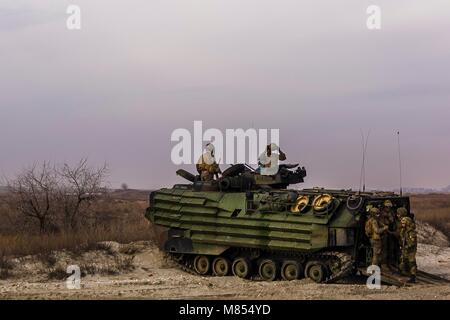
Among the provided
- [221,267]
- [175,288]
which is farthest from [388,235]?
[175,288]

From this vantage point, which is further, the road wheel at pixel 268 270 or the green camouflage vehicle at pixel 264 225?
the road wheel at pixel 268 270

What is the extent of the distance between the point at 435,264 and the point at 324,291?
7.94 metres

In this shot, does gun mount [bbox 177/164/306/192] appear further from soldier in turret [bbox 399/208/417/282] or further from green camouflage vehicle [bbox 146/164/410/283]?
soldier in turret [bbox 399/208/417/282]

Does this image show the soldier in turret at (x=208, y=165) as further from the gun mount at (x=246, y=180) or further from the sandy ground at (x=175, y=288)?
the sandy ground at (x=175, y=288)

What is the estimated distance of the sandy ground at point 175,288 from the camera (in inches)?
573

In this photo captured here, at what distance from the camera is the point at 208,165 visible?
20016 millimetres

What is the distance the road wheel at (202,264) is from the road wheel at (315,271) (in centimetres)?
302

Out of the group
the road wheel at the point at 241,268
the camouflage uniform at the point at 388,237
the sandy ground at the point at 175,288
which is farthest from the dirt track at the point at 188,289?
the camouflage uniform at the point at 388,237

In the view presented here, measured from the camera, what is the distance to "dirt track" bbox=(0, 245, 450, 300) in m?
14.5

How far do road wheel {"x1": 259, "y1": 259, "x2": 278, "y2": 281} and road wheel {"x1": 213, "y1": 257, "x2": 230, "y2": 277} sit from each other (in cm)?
103

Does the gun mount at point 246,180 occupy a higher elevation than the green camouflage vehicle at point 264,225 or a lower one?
higher

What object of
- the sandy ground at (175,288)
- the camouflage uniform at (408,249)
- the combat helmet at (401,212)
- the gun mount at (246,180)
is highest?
the gun mount at (246,180)

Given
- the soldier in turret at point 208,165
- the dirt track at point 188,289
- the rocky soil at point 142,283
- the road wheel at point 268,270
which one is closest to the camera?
the dirt track at point 188,289

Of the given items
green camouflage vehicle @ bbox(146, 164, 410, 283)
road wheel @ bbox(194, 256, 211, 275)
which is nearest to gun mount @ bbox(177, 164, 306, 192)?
green camouflage vehicle @ bbox(146, 164, 410, 283)
